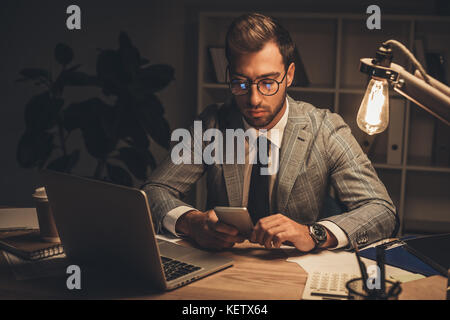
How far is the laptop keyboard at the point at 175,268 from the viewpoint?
43.9 inches

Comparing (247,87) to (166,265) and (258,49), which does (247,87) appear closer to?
(258,49)

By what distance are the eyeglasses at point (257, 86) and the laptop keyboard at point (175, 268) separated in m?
0.68

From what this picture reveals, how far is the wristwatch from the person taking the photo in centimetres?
131

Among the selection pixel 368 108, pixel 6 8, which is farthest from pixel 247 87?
pixel 6 8

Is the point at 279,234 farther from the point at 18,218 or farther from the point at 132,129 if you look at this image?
the point at 132,129

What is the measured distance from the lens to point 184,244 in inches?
54.3

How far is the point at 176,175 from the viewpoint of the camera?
1.79 meters

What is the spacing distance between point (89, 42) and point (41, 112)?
0.88 m

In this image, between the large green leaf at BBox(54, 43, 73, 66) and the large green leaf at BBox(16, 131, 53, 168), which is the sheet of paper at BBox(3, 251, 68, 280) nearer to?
the large green leaf at BBox(16, 131, 53, 168)


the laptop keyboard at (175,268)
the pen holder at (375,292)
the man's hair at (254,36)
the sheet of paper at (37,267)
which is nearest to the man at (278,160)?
the man's hair at (254,36)

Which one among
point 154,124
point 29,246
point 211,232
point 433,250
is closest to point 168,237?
point 211,232

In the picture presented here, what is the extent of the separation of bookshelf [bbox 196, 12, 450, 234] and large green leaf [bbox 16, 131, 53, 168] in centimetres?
98

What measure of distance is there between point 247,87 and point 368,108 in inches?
22.9

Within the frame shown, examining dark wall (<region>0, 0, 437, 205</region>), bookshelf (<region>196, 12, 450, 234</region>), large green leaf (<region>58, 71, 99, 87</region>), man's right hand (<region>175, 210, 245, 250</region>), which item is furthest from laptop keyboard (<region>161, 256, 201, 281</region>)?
dark wall (<region>0, 0, 437, 205</region>)
